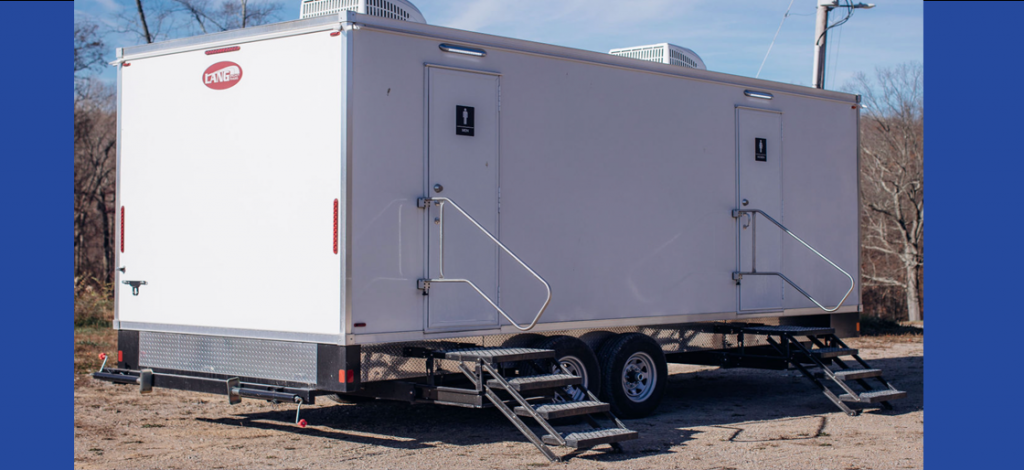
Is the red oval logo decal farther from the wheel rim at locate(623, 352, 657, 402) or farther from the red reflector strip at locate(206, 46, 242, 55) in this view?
the wheel rim at locate(623, 352, 657, 402)

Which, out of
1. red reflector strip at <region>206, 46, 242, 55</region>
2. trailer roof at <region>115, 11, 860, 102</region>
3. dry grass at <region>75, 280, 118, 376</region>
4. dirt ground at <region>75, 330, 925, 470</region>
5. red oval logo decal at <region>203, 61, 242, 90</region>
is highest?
trailer roof at <region>115, 11, 860, 102</region>

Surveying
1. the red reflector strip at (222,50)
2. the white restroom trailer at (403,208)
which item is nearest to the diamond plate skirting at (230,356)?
the white restroom trailer at (403,208)

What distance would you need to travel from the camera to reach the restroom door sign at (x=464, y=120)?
271 inches

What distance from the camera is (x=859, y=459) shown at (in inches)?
261

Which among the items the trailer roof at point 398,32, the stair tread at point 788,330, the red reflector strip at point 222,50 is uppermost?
the trailer roof at point 398,32

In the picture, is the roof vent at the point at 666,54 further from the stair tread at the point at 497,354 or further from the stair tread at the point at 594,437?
the stair tread at the point at 594,437

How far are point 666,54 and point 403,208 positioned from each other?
3757 mm

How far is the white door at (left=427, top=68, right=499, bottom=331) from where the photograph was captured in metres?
6.72

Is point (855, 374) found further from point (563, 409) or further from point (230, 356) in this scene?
point (230, 356)

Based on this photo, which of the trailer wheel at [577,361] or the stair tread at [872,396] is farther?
the stair tread at [872,396]

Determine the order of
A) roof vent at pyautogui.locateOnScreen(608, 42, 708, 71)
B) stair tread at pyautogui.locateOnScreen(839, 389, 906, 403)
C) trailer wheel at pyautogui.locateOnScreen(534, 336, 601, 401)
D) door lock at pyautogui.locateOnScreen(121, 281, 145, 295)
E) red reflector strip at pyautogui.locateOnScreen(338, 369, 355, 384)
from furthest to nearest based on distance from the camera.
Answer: roof vent at pyautogui.locateOnScreen(608, 42, 708, 71)
stair tread at pyautogui.locateOnScreen(839, 389, 906, 403)
trailer wheel at pyautogui.locateOnScreen(534, 336, 601, 401)
door lock at pyautogui.locateOnScreen(121, 281, 145, 295)
red reflector strip at pyautogui.locateOnScreen(338, 369, 355, 384)

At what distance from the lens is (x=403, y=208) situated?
654 cm

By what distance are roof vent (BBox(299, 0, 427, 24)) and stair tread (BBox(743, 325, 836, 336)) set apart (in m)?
4.19

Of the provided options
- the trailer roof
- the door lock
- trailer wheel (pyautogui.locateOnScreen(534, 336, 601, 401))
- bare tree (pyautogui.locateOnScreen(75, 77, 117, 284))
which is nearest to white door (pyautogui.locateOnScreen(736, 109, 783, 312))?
the trailer roof
